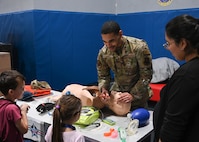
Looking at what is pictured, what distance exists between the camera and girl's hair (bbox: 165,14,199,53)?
863 mm

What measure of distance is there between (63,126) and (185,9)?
3.65 meters

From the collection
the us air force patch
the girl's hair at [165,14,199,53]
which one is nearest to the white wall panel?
the us air force patch

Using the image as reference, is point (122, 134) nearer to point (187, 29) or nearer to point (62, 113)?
point (62, 113)

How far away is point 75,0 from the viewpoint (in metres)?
4.14

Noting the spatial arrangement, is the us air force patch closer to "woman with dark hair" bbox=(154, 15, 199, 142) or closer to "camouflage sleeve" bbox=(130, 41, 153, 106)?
"camouflage sleeve" bbox=(130, 41, 153, 106)

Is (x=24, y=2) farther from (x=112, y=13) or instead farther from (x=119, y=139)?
(x=119, y=139)

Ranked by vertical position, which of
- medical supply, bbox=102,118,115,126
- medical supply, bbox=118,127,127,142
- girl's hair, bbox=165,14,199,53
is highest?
girl's hair, bbox=165,14,199,53

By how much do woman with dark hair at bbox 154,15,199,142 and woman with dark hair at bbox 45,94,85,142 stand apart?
50 cm

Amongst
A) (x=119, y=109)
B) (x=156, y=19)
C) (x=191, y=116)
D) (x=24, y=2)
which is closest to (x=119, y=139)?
(x=119, y=109)

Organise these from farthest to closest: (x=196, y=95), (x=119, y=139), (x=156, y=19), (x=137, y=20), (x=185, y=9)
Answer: (x=137, y=20)
(x=156, y=19)
(x=185, y=9)
(x=119, y=139)
(x=196, y=95)

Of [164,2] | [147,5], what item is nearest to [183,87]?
[164,2]

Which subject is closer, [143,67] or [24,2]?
[143,67]

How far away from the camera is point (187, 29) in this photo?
86 centimetres

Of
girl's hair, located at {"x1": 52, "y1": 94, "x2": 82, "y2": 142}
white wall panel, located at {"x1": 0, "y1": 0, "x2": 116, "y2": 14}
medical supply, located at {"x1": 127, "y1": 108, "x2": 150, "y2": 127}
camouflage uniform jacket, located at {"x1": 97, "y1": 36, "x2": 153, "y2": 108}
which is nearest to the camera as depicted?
girl's hair, located at {"x1": 52, "y1": 94, "x2": 82, "y2": 142}
